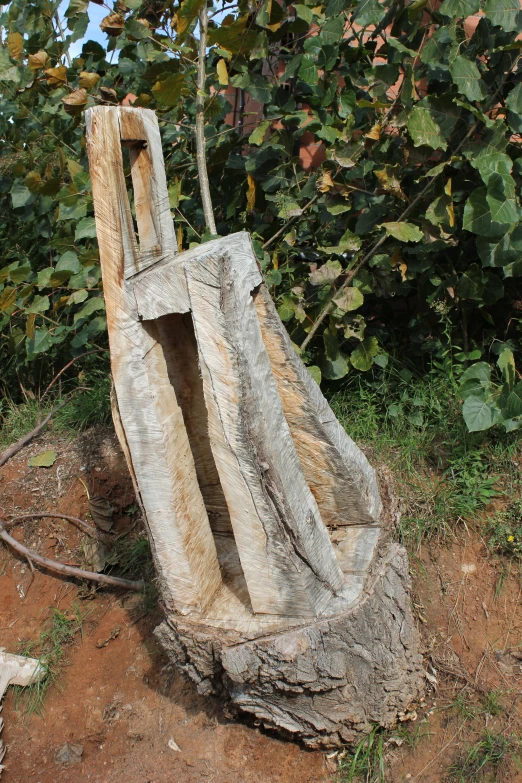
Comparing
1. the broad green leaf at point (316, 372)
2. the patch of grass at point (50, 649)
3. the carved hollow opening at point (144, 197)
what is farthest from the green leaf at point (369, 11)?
the patch of grass at point (50, 649)

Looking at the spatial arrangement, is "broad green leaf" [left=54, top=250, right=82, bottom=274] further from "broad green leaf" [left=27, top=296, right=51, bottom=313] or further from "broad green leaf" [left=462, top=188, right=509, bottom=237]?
"broad green leaf" [left=462, top=188, right=509, bottom=237]

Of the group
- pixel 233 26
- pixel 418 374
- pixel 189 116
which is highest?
pixel 233 26

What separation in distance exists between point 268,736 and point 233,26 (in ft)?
7.58

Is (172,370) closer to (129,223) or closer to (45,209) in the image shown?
(129,223)

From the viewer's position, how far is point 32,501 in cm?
314

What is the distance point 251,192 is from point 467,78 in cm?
97

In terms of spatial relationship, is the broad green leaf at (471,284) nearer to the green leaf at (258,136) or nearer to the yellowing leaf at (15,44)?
the green leaf at (258,136)

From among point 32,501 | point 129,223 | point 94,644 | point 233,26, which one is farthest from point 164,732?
point 233,26

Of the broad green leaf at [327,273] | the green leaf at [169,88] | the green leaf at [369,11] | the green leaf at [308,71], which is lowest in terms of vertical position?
the broad green leaf at [327,273]

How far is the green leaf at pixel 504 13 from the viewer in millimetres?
2168

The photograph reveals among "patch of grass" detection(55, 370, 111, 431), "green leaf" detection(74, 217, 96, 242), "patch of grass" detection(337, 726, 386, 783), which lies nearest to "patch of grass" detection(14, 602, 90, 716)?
"patch of grass" detection(55, 370, 111, 431)

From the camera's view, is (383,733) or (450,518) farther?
(450,518)

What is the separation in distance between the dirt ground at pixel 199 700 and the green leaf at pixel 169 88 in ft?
6.03

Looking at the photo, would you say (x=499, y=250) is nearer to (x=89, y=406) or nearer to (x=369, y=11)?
(x=369, y=11)
